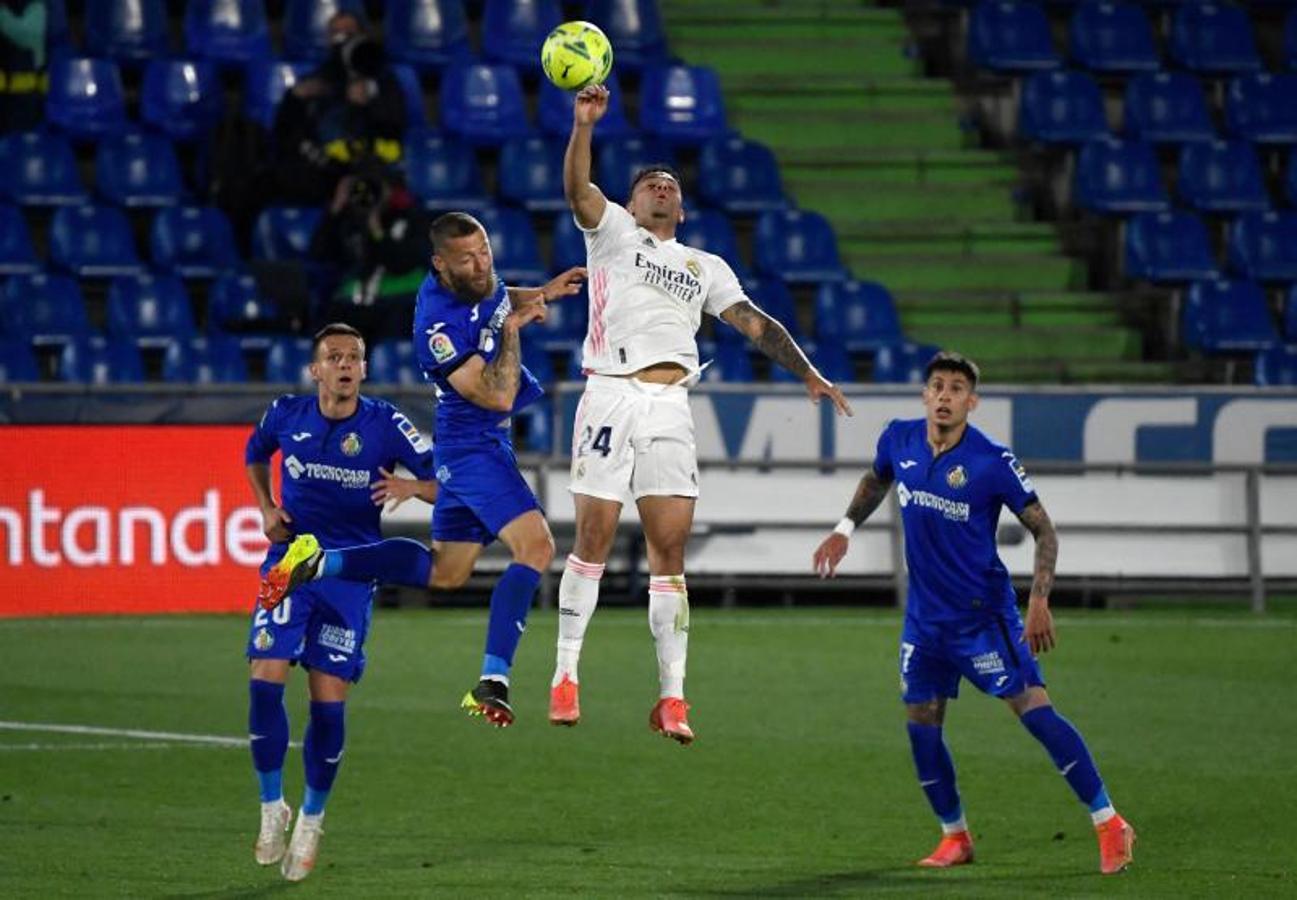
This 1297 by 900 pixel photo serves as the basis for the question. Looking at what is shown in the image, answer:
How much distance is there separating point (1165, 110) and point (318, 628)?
54.8 feet

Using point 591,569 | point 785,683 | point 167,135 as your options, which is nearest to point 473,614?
point 785,683

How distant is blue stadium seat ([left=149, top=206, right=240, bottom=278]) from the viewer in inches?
870

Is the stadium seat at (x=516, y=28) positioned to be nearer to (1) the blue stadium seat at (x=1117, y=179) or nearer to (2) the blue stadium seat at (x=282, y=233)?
(2) the blue stadium seat at (x=282, y=233)

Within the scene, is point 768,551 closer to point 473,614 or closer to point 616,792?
point 473,614

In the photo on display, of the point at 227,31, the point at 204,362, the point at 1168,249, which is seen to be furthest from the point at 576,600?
the point at 1168,249

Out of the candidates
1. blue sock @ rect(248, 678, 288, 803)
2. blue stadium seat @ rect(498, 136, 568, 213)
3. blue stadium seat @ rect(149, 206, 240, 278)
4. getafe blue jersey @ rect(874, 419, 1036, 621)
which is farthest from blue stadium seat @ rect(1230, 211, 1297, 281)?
blue sock @ rect(248, 678, 288, 803)

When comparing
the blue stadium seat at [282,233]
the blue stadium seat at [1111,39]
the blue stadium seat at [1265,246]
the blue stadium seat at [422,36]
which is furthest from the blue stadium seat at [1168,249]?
the blue stadium seat at [282,233]

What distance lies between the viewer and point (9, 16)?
72.9 ft

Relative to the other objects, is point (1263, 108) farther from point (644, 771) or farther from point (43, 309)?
point (644, 771)

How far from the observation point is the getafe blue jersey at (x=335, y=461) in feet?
34.0

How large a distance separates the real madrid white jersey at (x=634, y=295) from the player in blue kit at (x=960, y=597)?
104 centimetres

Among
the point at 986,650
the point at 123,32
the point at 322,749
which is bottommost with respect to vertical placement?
the point at 322,749

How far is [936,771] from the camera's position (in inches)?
414

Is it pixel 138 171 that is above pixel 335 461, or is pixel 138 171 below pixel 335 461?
above
